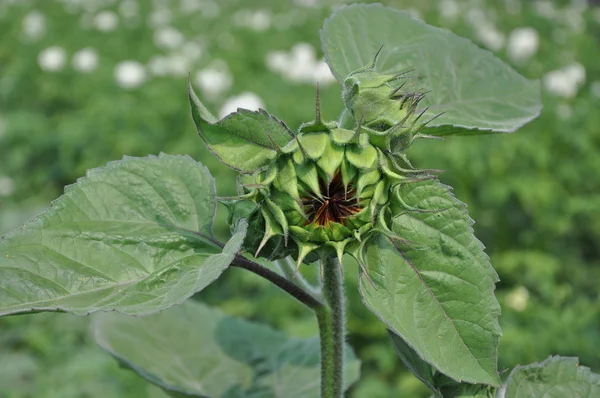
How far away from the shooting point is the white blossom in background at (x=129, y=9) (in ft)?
29.6

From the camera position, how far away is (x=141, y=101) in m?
6.00

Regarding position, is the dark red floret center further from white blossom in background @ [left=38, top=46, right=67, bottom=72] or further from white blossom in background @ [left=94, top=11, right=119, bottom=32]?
white blossom in background @ [left=94, top=11, right=119, bottom=32]

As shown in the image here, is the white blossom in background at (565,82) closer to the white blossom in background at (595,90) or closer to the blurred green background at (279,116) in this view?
the blurred green background at (279,116)

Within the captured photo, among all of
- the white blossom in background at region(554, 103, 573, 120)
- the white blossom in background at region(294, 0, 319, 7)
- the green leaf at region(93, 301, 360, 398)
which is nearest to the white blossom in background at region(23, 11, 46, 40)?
the white blossom in background at region(294, 0, 319, 7)

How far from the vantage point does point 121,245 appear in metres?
0.93

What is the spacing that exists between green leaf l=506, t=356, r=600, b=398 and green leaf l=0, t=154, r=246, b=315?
1.51 feet

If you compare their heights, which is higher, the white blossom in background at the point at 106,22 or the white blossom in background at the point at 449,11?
the white blossom in background at the point at 106,22

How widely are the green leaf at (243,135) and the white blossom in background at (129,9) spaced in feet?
28.1

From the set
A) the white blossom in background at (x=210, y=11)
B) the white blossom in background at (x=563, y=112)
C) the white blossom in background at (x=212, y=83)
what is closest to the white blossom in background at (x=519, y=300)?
the white blossom in background at (x=563, y=112)

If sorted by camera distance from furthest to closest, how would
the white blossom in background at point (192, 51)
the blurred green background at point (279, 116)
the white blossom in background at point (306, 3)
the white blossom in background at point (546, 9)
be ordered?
the white blossom in background at point (306, 3), the white blossom in background at point (546, 9), the white blossom in background at point (192, 51), the blurred green background at point (279, 116)

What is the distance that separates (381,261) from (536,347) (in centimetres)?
256

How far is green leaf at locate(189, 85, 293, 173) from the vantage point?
852 millimetres

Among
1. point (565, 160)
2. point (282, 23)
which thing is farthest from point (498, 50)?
point (282, 23)

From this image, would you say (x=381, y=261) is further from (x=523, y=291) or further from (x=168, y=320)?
(x=523, y=291)
